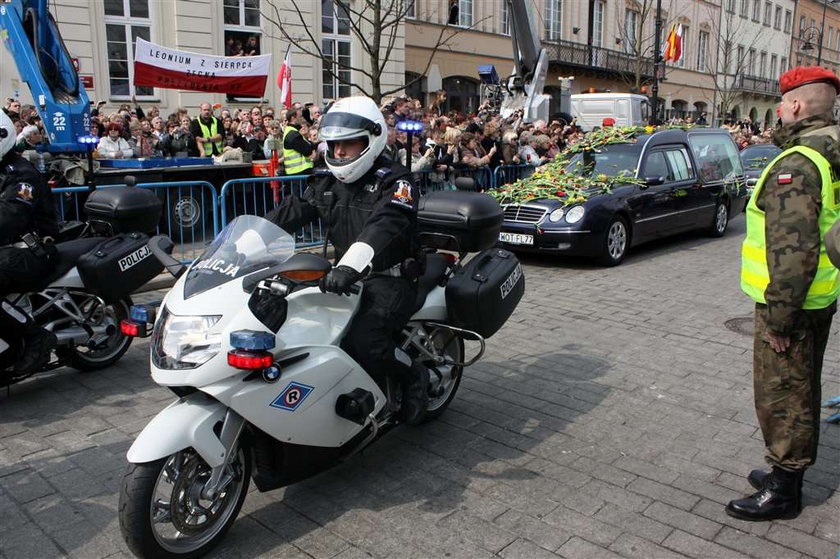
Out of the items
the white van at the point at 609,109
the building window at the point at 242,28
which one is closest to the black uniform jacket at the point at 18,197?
the building window at the point at 242,28

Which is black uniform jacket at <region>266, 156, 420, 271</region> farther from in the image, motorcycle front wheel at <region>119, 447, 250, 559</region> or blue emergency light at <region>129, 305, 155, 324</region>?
motorcycle front wheel at <region>119, 447, 250, 559</region>

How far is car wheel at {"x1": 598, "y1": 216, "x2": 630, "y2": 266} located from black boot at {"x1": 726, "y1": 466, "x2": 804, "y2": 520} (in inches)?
245

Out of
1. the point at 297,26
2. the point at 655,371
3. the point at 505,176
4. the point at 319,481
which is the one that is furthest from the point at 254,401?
the point at 297,26

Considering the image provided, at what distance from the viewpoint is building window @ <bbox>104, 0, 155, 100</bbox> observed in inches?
718

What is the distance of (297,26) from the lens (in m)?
21.4

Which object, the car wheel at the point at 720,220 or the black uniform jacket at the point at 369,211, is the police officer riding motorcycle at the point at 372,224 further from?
the car wheel at the point at 720,220

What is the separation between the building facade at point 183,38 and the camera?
57.1 ft

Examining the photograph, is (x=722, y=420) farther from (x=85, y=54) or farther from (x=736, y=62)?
(x=736, y=62)

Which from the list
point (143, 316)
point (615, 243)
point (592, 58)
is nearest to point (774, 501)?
point (143, 316)

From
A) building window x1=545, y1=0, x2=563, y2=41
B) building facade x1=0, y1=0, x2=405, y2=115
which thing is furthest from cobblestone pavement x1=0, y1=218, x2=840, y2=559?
building window x1=545, y1=0, x2=563, y2=41

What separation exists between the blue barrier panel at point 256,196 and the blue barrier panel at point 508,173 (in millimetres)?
3874

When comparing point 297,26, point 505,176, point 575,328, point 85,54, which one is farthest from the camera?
point 297,26

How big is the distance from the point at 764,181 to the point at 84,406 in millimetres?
4355

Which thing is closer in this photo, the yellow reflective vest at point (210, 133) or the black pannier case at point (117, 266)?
the black pannier case at point (117, 266)
